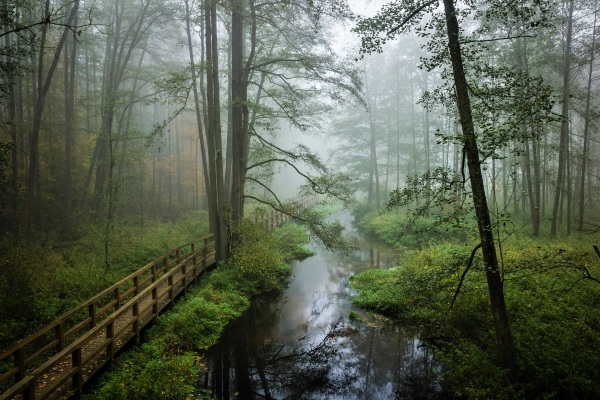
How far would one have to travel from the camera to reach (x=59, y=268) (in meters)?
11.6

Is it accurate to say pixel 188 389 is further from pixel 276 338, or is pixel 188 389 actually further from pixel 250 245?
pixel 250 245

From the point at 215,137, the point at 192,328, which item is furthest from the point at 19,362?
the point at 215,137

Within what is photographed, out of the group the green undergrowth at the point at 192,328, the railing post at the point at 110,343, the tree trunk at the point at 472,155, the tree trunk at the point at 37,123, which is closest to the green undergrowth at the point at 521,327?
the tree trunk at the point at 472,155

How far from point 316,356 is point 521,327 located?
14.8ft

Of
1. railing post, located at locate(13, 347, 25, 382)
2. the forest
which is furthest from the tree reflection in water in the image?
railing post, located at locate(13, 347, 25, 382)

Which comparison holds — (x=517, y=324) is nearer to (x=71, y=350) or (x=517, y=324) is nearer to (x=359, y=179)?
(x=359, y=179)

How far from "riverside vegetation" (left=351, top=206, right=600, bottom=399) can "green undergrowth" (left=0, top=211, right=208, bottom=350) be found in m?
8.53

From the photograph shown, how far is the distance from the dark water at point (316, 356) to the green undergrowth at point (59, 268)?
438 cm

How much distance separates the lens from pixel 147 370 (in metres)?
6.52

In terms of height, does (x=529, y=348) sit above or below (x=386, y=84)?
below

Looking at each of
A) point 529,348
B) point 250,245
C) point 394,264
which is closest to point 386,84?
point 394,264

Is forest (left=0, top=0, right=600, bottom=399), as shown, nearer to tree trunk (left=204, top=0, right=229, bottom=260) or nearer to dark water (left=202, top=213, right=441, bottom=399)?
tree trunk (left=204, top=0, right=229, bottom=260)

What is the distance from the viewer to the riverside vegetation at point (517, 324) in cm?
581

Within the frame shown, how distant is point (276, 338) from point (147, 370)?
12.6ft
